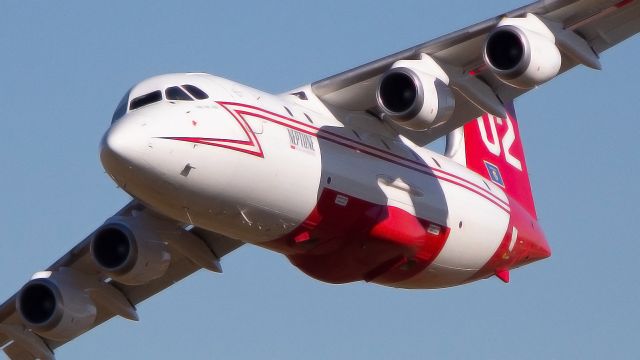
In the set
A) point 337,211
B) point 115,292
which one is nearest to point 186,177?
point 337,211

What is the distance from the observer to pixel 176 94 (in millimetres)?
19797

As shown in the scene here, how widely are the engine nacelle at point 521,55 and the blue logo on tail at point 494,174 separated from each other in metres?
4.66

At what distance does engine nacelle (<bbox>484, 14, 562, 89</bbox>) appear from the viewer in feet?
66.0

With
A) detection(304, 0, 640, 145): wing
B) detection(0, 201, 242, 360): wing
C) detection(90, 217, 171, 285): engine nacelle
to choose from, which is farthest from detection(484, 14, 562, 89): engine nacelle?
detection(90, 217, 171, 285): engine nacelle

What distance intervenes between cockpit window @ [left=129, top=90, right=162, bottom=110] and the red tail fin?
6.45m

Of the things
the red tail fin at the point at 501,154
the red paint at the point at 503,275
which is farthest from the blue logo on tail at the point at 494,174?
the red paint at the point at 503,275

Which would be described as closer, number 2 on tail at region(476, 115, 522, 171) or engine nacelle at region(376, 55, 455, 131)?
engine nacelle at region(376, 55, 455, 131)

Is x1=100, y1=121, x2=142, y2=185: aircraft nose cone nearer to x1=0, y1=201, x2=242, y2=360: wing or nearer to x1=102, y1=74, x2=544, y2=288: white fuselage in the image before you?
x1=102, y1=74, x2=544, y2=288: white fuselage

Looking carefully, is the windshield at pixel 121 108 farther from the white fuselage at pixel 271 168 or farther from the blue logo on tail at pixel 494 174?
the blue logo on tail at pixel 494 174

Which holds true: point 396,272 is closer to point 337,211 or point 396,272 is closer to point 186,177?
point 337,211

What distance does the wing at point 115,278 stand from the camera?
23.2m

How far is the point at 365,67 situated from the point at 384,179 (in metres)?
1.45

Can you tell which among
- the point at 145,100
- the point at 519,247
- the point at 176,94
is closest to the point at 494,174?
the point at 519,247

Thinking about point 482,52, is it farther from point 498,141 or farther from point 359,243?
point 498,141
